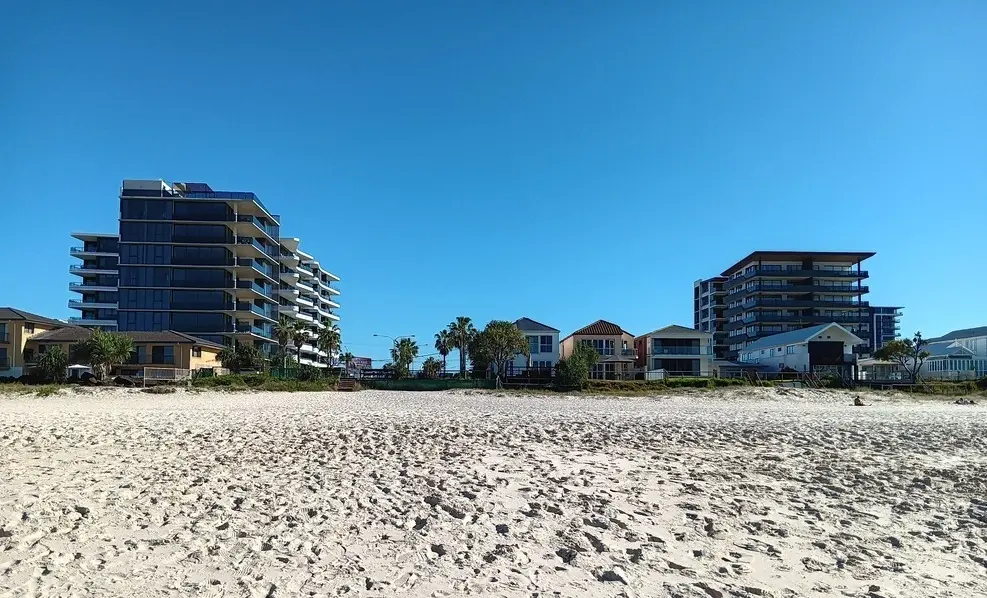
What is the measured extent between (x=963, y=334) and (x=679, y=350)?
125ft

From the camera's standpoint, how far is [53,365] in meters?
48.8

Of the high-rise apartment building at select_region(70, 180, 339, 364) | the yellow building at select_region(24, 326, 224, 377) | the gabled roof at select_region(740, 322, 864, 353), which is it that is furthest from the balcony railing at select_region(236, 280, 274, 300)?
the gabled roof at select_region(740, 322, 864, 353)

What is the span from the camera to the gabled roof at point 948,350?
238 ft

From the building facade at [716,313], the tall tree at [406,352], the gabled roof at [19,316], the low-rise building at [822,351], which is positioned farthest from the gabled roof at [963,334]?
the gabled roof at [19,316]

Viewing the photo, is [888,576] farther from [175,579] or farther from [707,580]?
[175,579]

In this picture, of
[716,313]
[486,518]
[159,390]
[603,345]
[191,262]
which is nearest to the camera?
[486,518]

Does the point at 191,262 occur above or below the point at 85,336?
above

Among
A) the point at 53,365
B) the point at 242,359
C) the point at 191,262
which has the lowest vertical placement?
the point at 53,365

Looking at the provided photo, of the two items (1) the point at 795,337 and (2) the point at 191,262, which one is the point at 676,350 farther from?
(2) the point at 191,262

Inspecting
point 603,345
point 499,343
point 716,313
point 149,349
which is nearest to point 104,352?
point 149,349

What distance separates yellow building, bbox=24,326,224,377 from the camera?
59.8 meters

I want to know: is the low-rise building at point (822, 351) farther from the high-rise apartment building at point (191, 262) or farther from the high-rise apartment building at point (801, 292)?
the high-rise apartment building at point (191, 262)

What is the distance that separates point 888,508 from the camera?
8898 mm

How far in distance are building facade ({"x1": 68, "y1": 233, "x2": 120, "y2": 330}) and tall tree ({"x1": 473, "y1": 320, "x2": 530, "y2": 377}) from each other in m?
59.5
